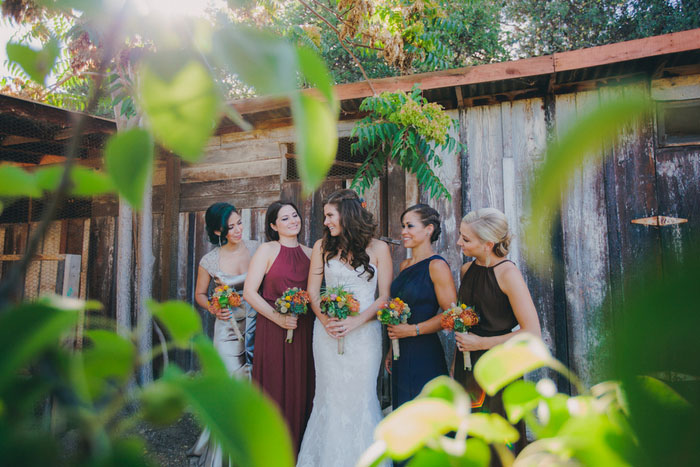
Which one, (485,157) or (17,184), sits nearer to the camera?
(17,184)

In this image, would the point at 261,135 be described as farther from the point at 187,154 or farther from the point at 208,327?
the point at 187,154

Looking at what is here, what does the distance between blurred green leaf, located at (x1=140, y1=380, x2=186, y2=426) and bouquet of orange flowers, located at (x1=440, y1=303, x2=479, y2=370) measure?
312 centimetres

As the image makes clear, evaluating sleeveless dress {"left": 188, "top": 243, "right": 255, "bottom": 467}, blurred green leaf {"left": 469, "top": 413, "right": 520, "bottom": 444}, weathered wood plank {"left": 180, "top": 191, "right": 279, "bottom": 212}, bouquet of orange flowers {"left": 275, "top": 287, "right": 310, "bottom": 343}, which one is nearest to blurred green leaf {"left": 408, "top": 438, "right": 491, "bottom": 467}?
blurred green leaf {"left": 469, "top": 413, "right": 520, "bottom": 444}

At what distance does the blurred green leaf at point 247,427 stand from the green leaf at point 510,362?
0.14m

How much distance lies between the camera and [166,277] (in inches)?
242

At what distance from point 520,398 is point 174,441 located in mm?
5514

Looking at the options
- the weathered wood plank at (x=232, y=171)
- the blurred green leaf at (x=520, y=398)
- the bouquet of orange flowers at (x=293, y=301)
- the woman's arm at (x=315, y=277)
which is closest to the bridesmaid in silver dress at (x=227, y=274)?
the bouquet of orange flowers at (x=293, y=301)

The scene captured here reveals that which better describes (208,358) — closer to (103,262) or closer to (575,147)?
(575,147)

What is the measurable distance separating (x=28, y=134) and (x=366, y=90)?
15.6ft

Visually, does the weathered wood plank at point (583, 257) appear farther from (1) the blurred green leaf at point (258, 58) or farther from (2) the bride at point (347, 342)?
(1) the blurred green leaf at point (258, 58)

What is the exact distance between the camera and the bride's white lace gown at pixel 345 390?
3.77m

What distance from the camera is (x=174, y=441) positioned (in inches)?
191

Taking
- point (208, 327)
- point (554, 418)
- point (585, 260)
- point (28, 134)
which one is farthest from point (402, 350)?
point (28, 134)

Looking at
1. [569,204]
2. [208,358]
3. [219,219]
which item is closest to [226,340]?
[219,219]
